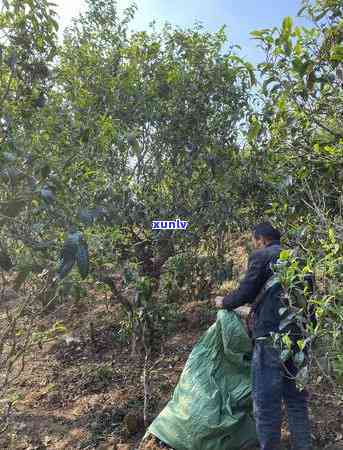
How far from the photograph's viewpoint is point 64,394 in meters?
4.55

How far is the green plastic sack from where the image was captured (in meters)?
3.10

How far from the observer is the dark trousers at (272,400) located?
287 cm

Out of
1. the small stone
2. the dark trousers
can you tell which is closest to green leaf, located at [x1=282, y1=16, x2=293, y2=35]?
the dark trousers

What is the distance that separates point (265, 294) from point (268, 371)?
0.45 meters

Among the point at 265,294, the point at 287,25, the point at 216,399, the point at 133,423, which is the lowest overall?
the point at 133,423

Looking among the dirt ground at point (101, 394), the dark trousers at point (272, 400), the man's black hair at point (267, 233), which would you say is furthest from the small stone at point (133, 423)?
the man's black hair at point (267, 233)

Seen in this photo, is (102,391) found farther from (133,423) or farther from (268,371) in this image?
(268,371)

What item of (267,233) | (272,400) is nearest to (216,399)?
(272,400)

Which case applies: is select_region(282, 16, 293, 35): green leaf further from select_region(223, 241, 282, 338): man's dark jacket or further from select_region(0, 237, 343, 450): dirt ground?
select_region(0, 237, 343, 450): dirt ground

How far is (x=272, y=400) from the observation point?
2.88 m

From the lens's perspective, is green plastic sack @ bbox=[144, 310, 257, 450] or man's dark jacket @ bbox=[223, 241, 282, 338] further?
green plastic sack @ bbox=[144, 310, 257, 450]

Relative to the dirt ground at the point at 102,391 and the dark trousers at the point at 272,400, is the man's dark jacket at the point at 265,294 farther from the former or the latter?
the dirt ground at the point at 102,391

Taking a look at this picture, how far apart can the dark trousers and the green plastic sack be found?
28 centimetres

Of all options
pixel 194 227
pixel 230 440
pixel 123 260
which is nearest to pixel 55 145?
pixel 123 260
